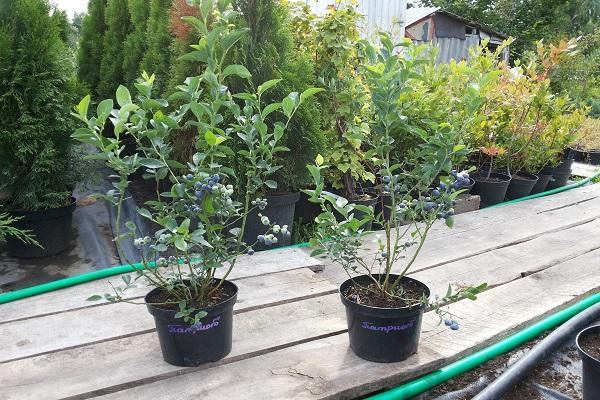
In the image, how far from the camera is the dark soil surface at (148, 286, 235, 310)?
1.56 m

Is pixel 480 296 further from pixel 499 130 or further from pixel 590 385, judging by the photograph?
pixel 499 130

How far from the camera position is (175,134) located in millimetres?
3529

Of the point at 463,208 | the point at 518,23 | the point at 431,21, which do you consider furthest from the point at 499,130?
the point at 518,23

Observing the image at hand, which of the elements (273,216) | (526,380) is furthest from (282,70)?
(526,380)

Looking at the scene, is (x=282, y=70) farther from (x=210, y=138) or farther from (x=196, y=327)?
(x=196, y=327)

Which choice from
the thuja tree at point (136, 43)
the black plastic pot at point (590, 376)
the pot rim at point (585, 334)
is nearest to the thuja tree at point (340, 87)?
the pot rim at point (585, 334)

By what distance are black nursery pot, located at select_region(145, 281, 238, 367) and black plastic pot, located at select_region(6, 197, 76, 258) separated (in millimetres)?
1669

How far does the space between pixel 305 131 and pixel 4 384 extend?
6.29 ft

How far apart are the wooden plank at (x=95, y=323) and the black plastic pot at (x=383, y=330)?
498 millimetres

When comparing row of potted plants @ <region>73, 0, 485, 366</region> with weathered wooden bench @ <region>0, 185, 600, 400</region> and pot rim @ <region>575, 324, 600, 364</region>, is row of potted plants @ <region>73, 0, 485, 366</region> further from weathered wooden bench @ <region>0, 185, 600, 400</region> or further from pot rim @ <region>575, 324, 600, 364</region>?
pot rim @ <region>575, 324, 600, 364</region>

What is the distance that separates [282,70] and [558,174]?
128 inches

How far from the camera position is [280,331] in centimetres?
183

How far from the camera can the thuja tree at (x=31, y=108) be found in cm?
283

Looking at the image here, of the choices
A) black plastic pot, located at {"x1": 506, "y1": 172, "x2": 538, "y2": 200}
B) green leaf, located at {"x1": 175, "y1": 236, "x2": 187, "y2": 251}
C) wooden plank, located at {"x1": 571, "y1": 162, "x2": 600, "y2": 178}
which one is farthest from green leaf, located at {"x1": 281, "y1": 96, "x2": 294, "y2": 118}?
wooden plank, located at {"x1": 571, "y1": 162, "x2": 600, "y2": 178}
